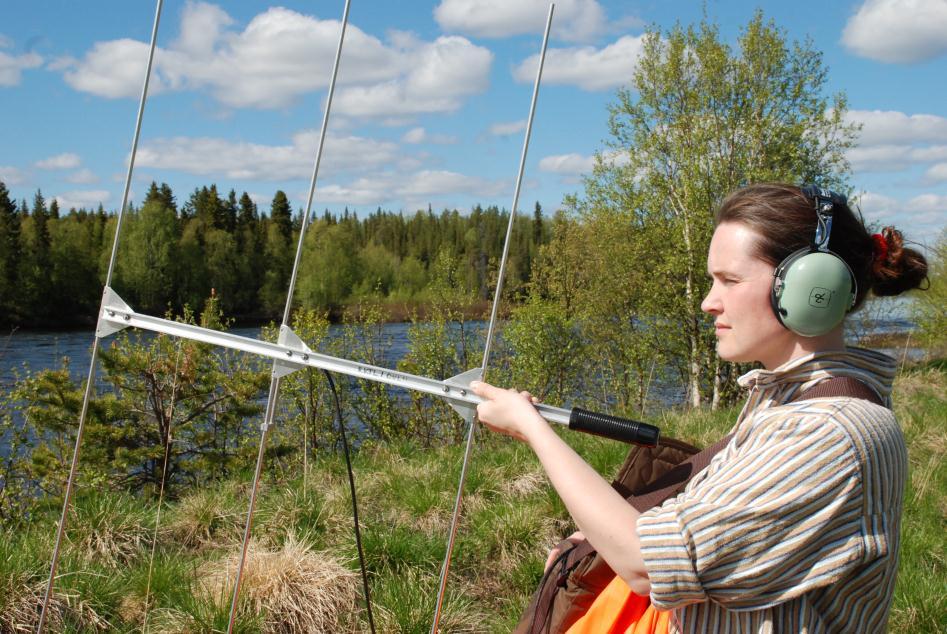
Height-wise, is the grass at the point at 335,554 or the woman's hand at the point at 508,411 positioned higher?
the woman's hand at the point at 508,411

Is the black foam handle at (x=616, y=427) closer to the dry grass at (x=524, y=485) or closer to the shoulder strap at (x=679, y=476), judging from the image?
the shoulder strap at (x=679, y=476)

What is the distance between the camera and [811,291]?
4.15 ft

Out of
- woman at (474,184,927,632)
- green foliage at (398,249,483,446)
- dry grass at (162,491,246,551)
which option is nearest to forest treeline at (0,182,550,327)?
green foliage at (398,249,483,446)

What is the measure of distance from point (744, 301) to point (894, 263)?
35 cm

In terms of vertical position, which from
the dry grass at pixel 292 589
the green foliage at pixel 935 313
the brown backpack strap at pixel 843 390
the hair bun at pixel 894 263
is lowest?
the dry grass at pixel 292 589

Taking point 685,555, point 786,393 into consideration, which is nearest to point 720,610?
point 685,555

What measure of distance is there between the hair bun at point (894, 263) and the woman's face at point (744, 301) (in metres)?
0.29

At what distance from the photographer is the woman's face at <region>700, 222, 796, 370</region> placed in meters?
1.37

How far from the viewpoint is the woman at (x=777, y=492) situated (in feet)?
3.72

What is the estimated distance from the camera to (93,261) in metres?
44.2

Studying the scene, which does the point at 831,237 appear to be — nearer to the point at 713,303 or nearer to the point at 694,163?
the point at 713,303

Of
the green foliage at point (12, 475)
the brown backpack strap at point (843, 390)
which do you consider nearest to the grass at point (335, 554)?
the brown backpack strap at point (843, 390)

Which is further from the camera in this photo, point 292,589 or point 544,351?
point 544,351

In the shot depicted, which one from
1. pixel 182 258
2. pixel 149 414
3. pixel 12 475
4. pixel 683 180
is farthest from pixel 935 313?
pixel 182 258
